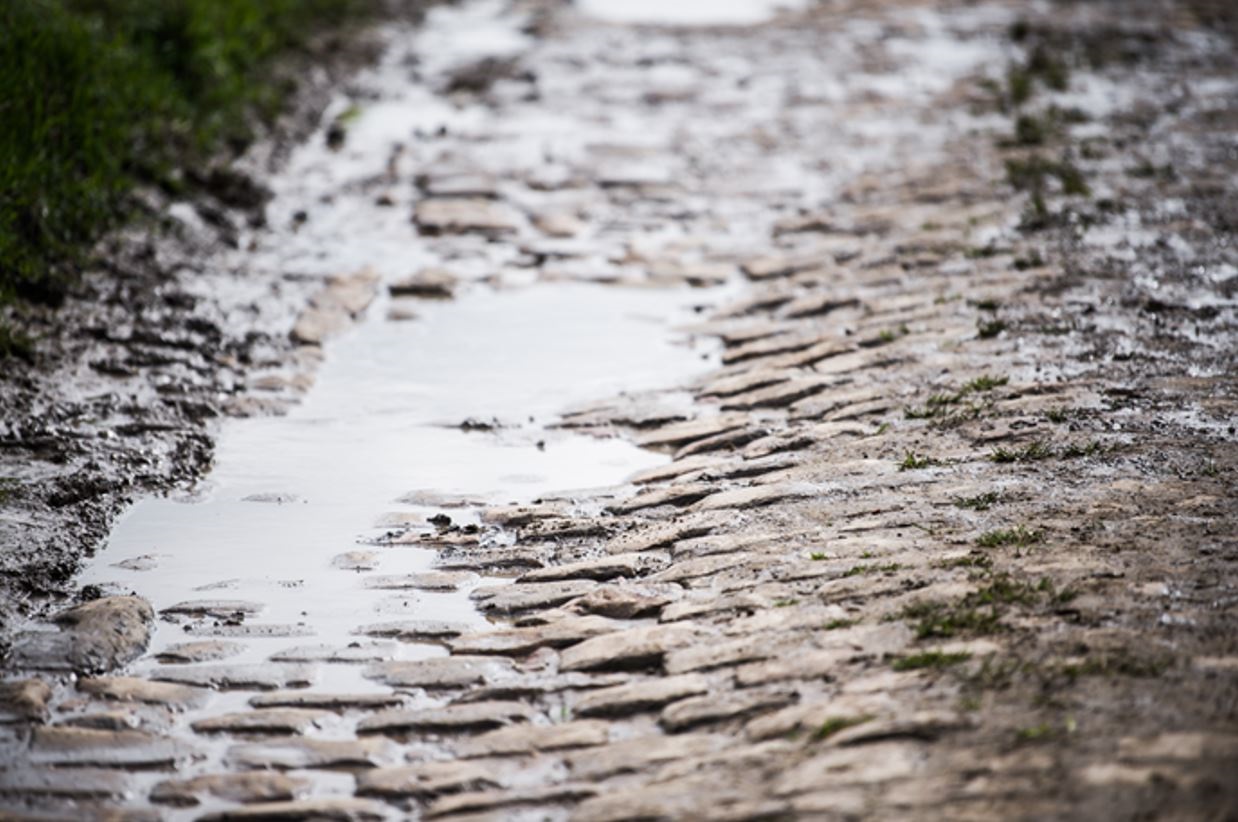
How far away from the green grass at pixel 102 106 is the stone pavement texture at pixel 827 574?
1.22 m

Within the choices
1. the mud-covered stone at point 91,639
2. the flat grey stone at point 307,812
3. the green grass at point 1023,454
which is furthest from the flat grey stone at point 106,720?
the green grass at point 1023,454

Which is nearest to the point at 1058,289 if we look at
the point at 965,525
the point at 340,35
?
the point at 965,525

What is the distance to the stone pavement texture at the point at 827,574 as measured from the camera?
3150mm

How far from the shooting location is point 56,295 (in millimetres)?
6031

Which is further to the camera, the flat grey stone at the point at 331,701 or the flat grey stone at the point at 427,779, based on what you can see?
the flat grey stone at the point at 331,701

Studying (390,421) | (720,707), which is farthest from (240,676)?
(390,421)

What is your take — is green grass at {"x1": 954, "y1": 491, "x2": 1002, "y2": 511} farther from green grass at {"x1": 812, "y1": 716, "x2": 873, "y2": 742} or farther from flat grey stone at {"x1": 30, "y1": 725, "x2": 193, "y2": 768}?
flat grey stone at {"x1": 30, "y1": 725, "x2": 193, "y2": 768}

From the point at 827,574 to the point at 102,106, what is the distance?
485 centimetres

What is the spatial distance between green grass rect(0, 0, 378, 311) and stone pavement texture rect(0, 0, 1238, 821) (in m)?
1.22

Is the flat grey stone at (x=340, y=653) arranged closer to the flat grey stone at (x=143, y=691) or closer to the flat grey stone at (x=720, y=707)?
the flat grey stone at (x=143, y=691)

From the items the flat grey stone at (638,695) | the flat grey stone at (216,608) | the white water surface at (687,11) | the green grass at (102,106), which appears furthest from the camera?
the white water surface at (687,11)

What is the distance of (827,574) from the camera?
3967mm

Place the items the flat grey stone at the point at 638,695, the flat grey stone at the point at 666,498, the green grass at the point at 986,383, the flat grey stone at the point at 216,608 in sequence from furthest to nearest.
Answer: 1. the green grass at the point at 986,383
2. the flat grey stone at the point at 666,498
3. the flat grey stone at the point at 216,608
4. the flat grey stone at the point at 638,695

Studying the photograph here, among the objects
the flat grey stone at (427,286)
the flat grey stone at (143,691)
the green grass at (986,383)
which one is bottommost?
the flat grey stone at (143,691)
